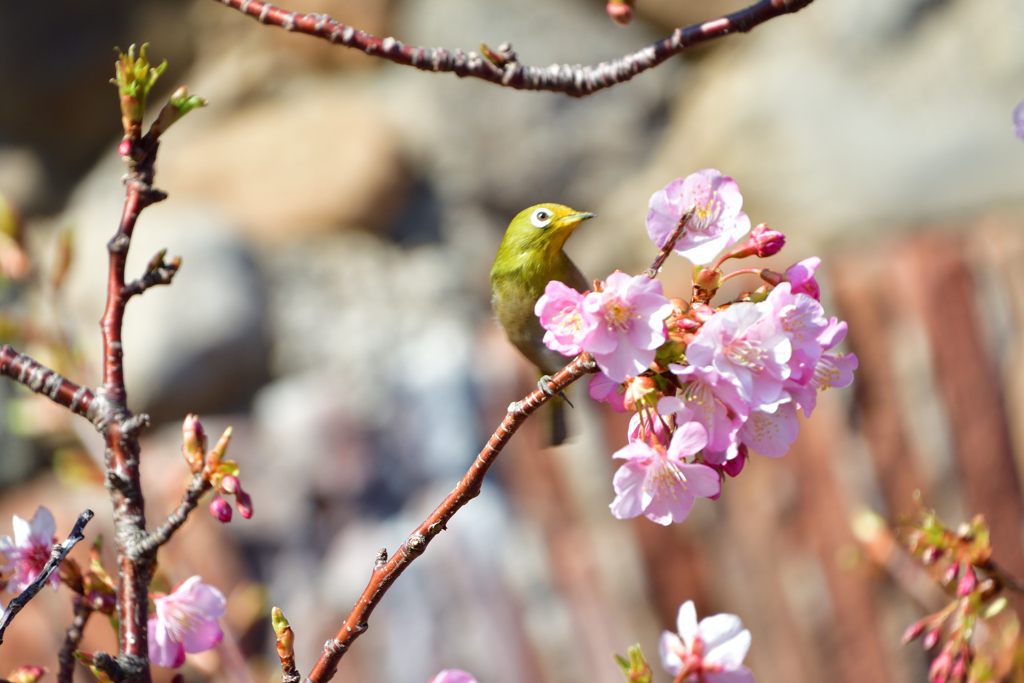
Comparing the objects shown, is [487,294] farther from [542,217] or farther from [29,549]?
[29,549]

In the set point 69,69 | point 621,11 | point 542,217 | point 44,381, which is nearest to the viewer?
point 44,381

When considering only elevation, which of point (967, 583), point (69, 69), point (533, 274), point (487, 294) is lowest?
point (967, 583)

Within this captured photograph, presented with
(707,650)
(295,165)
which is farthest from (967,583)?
(295,165)

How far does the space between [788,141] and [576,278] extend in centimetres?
156

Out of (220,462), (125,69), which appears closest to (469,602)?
(220,462)

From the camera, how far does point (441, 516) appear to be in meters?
0.44

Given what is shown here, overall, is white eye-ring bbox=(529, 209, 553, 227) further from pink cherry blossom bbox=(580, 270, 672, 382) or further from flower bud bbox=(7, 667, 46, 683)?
flower bud bbox=(7, 667, 46, 683)

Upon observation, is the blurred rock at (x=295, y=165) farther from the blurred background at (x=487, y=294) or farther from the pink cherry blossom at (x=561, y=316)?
the pink cherry blossom at (x=561, y=316)

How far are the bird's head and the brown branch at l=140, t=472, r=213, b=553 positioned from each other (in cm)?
36

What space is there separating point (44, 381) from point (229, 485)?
0.43 ft

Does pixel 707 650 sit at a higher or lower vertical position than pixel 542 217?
lower

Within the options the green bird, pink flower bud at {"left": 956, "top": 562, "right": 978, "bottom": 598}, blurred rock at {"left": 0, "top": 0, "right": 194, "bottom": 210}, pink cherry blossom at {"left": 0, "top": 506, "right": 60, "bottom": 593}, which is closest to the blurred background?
blurred rock at {"left": 0, "top": 0, "right": 194, "bottom": 210}

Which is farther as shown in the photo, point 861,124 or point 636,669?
point 861,124

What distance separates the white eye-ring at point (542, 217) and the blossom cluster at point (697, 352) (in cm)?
25
